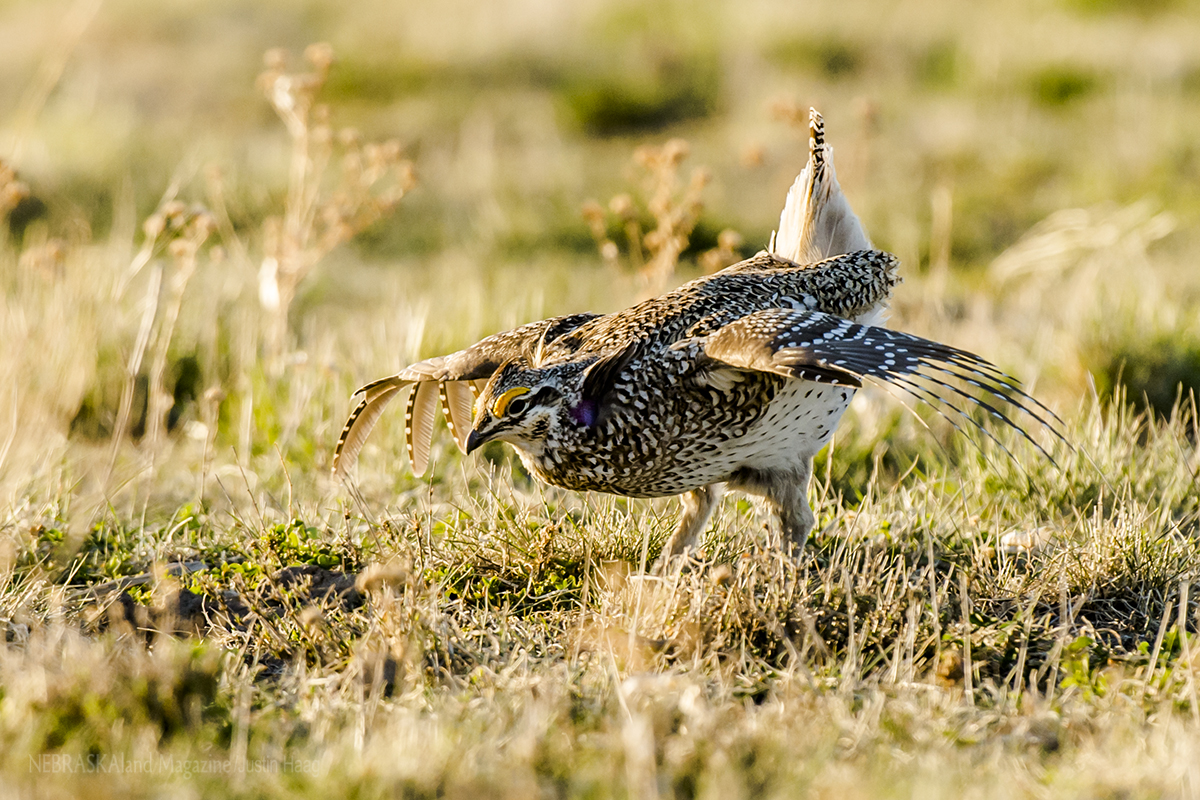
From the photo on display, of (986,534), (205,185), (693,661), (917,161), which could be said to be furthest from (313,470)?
(917,161)

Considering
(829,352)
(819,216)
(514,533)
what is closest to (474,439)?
(514,533)

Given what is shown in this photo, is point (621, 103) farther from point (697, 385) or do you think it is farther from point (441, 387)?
point (697, 385)

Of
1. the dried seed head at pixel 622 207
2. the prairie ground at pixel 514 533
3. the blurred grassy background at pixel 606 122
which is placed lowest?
the prairie ground at pixel 514 533

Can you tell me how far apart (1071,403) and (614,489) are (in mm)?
2989

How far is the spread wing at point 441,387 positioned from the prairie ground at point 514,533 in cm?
24

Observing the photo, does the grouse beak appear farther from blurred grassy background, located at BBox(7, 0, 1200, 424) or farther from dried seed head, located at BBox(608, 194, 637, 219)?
blurred grassy background, located at BBox(7, 0, 1200, 424)

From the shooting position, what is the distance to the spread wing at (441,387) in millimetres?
3836

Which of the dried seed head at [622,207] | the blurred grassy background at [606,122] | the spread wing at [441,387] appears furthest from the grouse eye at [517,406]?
the blurred grassy background at [606,122]

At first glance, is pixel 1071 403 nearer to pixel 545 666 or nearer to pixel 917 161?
pixel 545 666

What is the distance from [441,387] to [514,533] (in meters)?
0.69

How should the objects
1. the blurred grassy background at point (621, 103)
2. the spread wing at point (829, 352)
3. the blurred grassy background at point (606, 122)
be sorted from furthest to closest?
the blurred grassy background at point (621, 103)
the blurred grassy background at point (606, 122)
the spread wing at point (829, 352)

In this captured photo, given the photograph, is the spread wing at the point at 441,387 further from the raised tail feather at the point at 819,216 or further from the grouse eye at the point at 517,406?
the raised tail feather at the point at 819,216

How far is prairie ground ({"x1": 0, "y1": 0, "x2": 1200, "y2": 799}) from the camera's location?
258 cm

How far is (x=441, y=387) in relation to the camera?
4.20 metres
